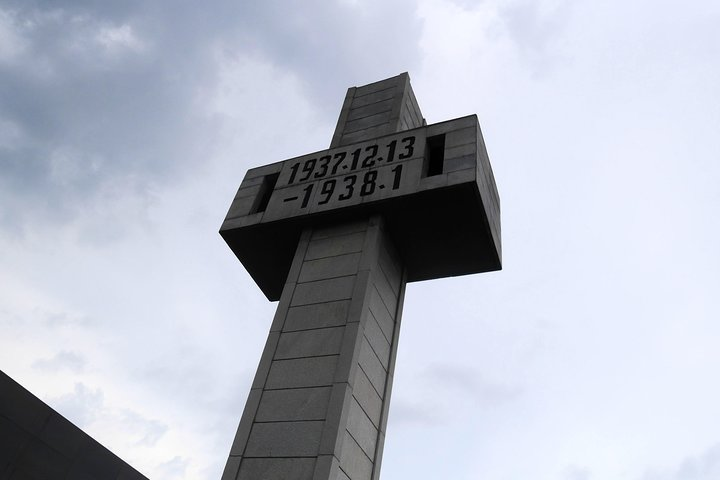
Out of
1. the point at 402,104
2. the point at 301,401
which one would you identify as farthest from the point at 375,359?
the point at 402,104

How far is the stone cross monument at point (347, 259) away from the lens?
1328 cm

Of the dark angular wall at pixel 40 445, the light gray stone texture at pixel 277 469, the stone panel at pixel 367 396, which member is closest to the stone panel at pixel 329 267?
the stone panel at pixel 367 396

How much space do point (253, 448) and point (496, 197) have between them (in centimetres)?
1205

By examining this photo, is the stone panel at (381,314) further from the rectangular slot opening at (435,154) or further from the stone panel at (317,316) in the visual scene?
the rectangular slot opening at (435,154)

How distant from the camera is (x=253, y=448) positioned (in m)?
13.3

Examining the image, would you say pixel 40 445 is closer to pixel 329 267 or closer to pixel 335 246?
pixel 329 267

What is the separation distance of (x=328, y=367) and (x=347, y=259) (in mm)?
3662

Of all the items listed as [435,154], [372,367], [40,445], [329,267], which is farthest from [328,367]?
[40,445]

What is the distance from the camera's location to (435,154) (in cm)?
1881

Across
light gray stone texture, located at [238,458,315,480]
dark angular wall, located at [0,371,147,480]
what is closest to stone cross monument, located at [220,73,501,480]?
light gray stone texture, located at [238,458,315,480]

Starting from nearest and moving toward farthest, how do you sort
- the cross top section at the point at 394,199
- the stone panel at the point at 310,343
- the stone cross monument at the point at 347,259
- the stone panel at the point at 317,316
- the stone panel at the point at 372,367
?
the stone cross monument at the point at 347,259 → the stone panel at the point at 310,343 → the stone panel at the point at 372,367 → the stone panel at the point at 317,316 → the cross top section at the point at 394,199

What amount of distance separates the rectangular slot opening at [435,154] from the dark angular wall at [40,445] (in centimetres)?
1426

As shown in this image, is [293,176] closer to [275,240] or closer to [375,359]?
[275,240]

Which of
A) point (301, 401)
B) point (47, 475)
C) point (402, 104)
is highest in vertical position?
point (402, 104)
